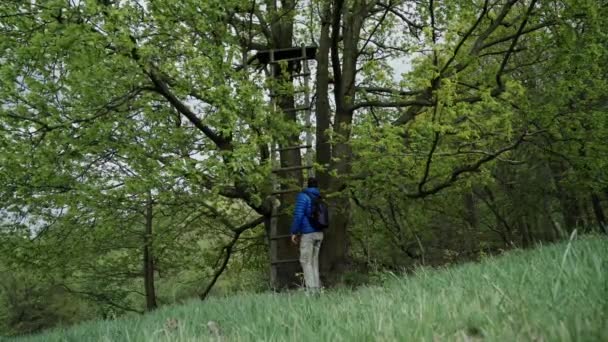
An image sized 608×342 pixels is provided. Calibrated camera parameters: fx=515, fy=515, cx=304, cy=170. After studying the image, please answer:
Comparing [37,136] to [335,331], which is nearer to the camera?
[335,331]

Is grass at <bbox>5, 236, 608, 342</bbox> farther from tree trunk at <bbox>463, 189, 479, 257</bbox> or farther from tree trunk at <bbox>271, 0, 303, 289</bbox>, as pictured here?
tree trunk at <bbox>463, 189, 479, 257</bbox>

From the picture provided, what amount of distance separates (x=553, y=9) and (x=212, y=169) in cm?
719

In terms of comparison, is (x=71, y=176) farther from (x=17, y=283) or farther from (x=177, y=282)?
(x=17, y=283)

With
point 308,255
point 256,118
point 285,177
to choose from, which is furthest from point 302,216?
point 285,177

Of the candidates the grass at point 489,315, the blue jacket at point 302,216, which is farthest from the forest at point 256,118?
the grass at point 489,315

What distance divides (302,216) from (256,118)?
5.60 ft

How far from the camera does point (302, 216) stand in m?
8.13

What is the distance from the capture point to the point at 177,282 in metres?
16.3

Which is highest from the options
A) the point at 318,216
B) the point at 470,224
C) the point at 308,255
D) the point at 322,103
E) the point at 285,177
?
the point at 322,103

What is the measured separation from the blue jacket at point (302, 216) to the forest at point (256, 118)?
2.45 ft

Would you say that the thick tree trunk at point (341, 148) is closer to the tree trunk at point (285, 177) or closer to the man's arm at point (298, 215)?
the tree trunk at point (285, 177)

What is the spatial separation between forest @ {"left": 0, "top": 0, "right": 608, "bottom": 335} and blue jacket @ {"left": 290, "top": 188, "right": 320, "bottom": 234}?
2.45 feet

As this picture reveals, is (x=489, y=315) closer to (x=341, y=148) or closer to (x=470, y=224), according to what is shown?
(x=341, y=148)

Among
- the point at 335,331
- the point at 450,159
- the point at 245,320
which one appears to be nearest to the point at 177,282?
the point at 450,159
